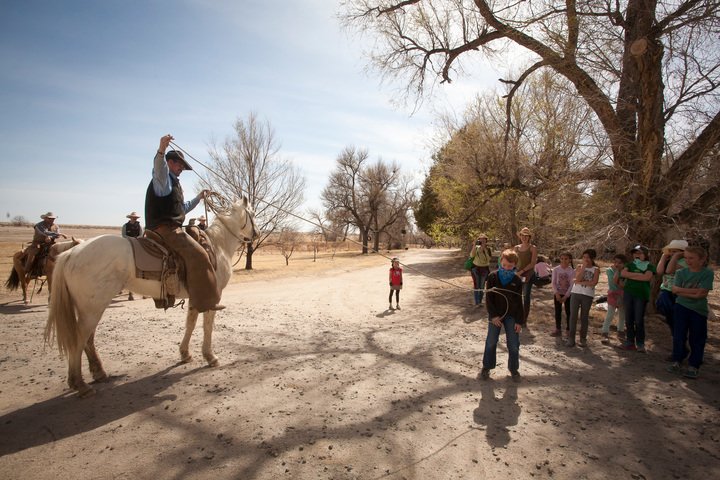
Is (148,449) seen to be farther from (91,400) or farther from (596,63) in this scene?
(596,63)

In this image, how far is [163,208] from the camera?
4.32m

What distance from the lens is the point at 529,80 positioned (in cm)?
1162

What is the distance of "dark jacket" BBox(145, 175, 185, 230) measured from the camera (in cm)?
427

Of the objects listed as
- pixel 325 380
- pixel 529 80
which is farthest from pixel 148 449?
pixel 529 80

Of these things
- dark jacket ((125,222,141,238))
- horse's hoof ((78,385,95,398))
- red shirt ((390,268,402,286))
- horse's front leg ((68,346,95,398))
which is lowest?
horse's hoof ((78,385,95,398))

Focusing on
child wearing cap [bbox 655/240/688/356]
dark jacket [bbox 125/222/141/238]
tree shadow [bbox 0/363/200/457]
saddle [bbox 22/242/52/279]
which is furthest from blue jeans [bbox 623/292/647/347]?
saddle [bbox 22/242/52/279]

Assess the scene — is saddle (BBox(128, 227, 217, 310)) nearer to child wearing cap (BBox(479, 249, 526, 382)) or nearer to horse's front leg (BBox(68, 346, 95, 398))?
horse's front leg (BBox(68, 346, 95, 398))

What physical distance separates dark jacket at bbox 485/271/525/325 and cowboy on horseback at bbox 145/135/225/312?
391 centimetres

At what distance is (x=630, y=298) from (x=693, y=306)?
126cm

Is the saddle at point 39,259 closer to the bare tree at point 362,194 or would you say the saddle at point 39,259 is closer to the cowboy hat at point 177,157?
the cowboy hat at point 177,157

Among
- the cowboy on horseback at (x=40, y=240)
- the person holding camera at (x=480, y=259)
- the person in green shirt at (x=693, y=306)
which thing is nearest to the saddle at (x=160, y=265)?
the cowboy on horseback at (x=40, y=240)

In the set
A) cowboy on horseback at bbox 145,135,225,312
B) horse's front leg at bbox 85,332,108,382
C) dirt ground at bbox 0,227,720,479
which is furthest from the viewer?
horse's front leg at bbox 85,332,108,382

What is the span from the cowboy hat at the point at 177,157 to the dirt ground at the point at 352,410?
290 cm

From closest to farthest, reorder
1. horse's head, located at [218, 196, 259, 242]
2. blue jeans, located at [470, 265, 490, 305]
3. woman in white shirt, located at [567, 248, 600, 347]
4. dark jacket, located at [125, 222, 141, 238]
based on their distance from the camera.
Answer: horse's head, located at [218, 196, 259, 242]
woman in white shirt, located at [567, 248, 600, 347]
dark jacket, located at [125, 222, 141, 238]
blue jeans, located at [470, 265, 490, 305]
